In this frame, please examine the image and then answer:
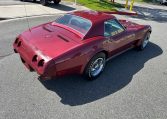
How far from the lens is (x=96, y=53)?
4.67m

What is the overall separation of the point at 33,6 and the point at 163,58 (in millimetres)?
9600

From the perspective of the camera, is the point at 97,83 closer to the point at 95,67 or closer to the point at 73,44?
the point at 95,67

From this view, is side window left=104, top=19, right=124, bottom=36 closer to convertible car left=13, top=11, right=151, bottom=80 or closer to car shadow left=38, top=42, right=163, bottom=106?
convertible car left=13, top=11, right=151, bottom=80

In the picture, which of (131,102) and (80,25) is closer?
(131,102)

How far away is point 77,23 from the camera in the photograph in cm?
500

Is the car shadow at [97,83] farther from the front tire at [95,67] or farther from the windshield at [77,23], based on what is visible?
the windshield at [77,23]

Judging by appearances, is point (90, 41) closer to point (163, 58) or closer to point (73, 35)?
point (73, 35)

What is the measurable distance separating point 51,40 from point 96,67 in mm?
1319

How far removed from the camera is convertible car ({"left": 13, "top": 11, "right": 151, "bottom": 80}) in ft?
13.1

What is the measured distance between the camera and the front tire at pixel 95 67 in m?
4.65

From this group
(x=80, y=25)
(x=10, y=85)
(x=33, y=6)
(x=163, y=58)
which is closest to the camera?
(x=10, y=85)

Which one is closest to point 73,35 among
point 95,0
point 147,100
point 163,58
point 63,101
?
point 63,101

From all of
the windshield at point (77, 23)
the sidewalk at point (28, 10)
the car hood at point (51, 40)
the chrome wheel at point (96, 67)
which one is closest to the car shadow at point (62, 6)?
the sidewalk at point (28, 10)

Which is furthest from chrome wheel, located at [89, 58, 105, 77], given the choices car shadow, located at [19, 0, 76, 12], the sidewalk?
car shadow, located at [19, 0, 76, 12]
